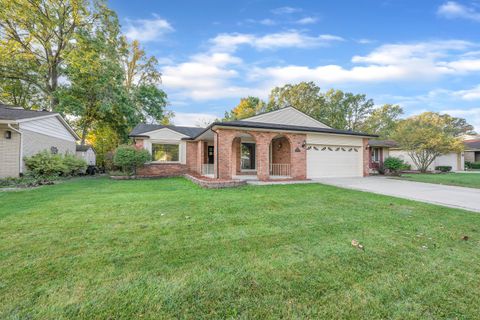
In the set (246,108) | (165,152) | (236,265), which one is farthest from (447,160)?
(236,265)

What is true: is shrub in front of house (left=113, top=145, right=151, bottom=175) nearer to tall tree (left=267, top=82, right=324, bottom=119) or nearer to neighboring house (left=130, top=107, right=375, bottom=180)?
neighboring house (left=130, top=107, right=375, bottom=180)

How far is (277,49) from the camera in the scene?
14.2 m

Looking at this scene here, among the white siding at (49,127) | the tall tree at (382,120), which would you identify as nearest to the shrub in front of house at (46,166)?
the white siding at (49,127)

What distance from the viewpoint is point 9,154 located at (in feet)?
33.4

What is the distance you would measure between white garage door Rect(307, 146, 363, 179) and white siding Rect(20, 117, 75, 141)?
1538cm

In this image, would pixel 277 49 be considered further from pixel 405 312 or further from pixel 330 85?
pixel 330 85

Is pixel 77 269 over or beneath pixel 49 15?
beneath

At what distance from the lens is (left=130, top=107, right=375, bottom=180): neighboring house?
10273 mm

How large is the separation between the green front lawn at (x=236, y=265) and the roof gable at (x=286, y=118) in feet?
31.4

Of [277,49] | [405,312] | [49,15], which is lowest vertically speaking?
[405,312]

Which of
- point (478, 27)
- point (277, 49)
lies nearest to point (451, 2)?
point (478, 27)

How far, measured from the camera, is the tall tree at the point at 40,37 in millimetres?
15516

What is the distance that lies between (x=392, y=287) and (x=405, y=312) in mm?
369

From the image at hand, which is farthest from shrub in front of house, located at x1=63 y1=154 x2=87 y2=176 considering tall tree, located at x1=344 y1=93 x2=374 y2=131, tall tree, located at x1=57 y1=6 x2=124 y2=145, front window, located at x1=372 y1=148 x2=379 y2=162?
tall tree, located at x1=344 y1=93 x2=374 y2=131
